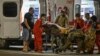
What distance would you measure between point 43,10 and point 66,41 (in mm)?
4040

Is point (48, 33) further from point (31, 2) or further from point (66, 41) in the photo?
point (31, 2)

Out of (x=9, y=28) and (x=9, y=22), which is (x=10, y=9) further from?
(x=9, y=28)

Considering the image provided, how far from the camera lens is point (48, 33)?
749 inches

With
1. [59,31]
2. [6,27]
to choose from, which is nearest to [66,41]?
[59,31]

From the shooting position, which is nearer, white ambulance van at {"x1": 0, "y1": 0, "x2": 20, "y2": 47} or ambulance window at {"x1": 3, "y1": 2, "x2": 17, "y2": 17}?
white ambulance van at {"x1": 0, "y1": 0, "x2": 20, "y2": 47}

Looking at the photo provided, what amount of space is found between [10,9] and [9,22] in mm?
747

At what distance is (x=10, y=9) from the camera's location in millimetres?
20797

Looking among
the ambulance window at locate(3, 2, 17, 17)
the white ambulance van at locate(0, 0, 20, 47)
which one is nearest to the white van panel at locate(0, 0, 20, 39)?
the white ambulance van at locate(0, 0, 20, 47)

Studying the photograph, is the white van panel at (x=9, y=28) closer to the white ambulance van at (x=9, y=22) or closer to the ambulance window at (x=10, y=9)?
the white ambulance van at (x=9, y=22)

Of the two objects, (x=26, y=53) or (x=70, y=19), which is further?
(x=70, y=19)

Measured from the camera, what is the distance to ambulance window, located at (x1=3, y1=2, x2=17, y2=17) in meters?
20.6

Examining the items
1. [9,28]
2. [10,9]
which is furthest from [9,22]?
[10,9]

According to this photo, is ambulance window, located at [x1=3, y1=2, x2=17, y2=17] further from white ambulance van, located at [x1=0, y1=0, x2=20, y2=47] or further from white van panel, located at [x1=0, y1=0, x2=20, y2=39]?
white van panel, located at [x1=0, y1=0, x2=20, y2=39]

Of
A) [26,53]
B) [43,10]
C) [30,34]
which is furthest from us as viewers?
[43,10]
